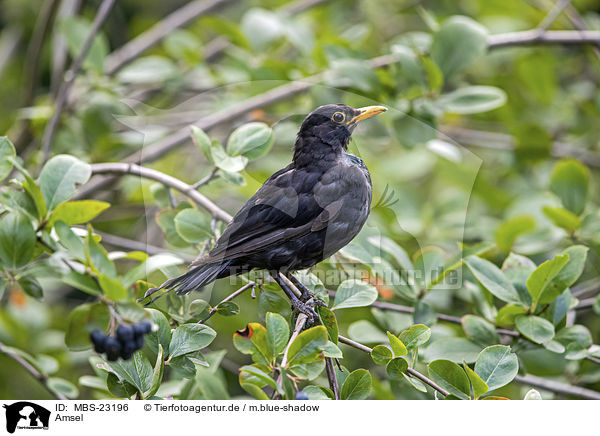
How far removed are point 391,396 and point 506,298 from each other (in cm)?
48

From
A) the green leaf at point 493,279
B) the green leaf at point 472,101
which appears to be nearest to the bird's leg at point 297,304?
the green leaf at point 493,279

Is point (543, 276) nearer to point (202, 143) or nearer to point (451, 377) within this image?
point (451, 377)

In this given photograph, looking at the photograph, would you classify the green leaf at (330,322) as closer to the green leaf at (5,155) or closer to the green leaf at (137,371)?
the green leaf at (137,371)

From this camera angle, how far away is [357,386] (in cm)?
138

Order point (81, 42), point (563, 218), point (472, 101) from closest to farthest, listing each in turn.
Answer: point (563, 218)
point (472, 101)
point (81, 42)

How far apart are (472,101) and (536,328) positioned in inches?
36.8

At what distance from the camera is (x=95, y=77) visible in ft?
9.05

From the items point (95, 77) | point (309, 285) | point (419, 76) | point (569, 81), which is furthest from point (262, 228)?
point (569, 81)

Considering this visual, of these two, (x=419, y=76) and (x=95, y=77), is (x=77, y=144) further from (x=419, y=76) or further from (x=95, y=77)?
(x=419, y=76)

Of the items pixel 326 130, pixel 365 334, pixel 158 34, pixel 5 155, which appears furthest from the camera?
pixel 158 34

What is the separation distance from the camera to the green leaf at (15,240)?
4.33 feet

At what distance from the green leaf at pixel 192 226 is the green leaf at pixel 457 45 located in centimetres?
119

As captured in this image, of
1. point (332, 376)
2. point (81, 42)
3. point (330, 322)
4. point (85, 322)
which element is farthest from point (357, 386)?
point (81, 42)

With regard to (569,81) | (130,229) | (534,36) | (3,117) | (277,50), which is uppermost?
(534,36)
